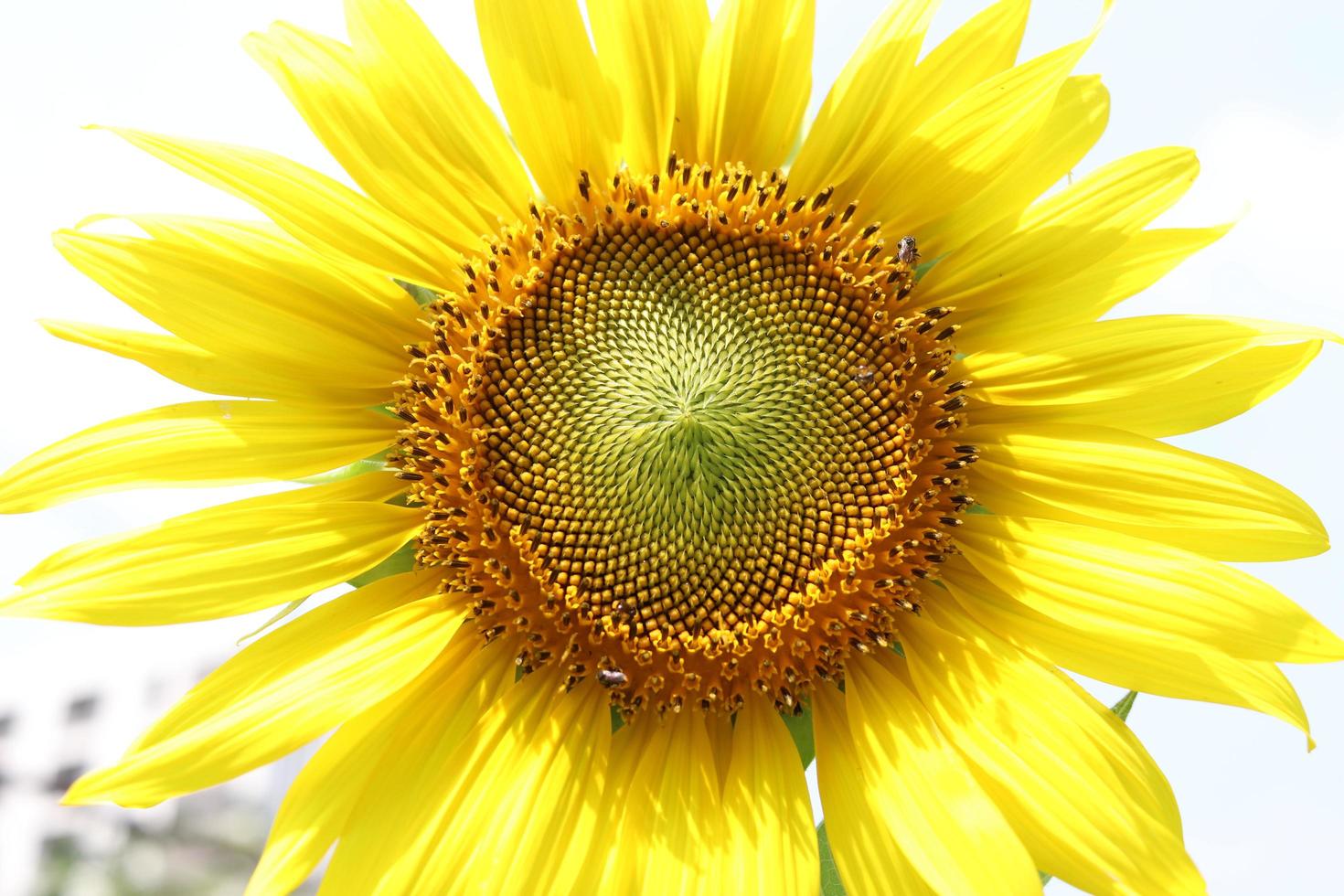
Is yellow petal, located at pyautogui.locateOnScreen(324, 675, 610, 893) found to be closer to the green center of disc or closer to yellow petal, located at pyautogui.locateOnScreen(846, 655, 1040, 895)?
the green center of disc

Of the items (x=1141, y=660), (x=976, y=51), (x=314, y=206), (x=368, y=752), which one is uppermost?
(x=976, y=51)

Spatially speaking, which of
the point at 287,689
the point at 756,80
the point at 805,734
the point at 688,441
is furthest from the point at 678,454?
the point at 287,689

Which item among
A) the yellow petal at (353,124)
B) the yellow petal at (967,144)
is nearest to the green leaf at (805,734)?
the yellow petal at (967,144)

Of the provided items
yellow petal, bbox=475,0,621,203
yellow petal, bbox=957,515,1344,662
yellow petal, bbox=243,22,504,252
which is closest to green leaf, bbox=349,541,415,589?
yellow petal, bbox=243,22,504,252

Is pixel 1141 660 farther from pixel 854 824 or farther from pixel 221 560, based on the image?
pixel 221 560

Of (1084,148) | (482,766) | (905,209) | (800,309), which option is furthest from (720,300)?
(482,766)
